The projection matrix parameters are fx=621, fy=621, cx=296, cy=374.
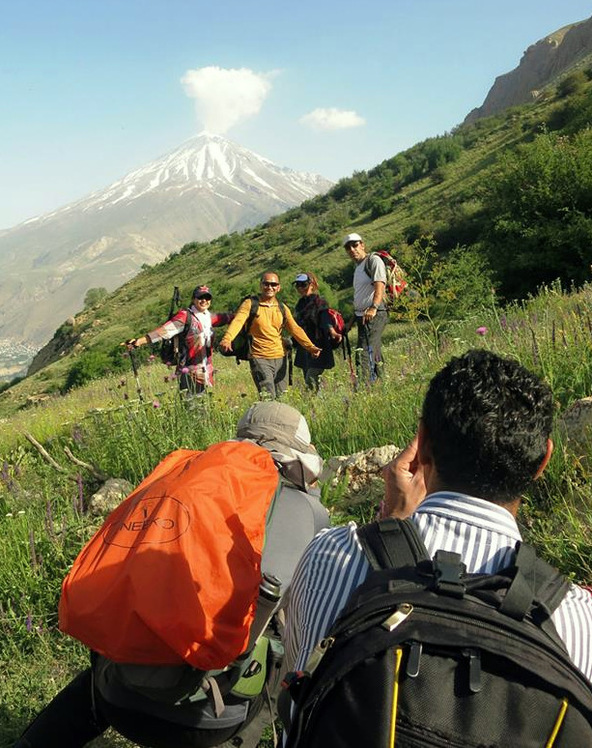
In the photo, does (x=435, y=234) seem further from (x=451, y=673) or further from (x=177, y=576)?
(x=451, y=673)

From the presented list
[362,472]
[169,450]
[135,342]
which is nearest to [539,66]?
[135,342]

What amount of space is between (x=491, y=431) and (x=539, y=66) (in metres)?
138

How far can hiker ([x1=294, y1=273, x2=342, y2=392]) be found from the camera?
24.2 ft

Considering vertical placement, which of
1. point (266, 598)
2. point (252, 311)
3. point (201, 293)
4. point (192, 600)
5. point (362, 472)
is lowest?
point (362, 472)

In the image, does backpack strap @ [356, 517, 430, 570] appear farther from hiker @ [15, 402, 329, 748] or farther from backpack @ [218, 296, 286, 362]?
backpack @ [218, 296, 286, 362]

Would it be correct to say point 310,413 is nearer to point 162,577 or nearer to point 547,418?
point 162,577

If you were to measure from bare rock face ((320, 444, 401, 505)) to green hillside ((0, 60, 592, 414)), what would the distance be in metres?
1.72

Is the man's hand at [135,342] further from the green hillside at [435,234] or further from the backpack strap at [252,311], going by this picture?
the green hillside at [435,234]

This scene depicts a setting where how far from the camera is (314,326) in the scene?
7.50 metres

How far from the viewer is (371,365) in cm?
556

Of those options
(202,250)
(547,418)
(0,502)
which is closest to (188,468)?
(547,418)

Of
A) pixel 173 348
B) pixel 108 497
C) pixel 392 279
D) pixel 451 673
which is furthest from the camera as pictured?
pixel 392 279

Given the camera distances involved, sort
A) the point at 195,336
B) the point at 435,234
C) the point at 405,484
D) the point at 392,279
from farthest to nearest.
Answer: the point at 435,234, the point at 392,279, the point at 195,336, the point at 405,484

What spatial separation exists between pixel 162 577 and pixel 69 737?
1134 millimetres
